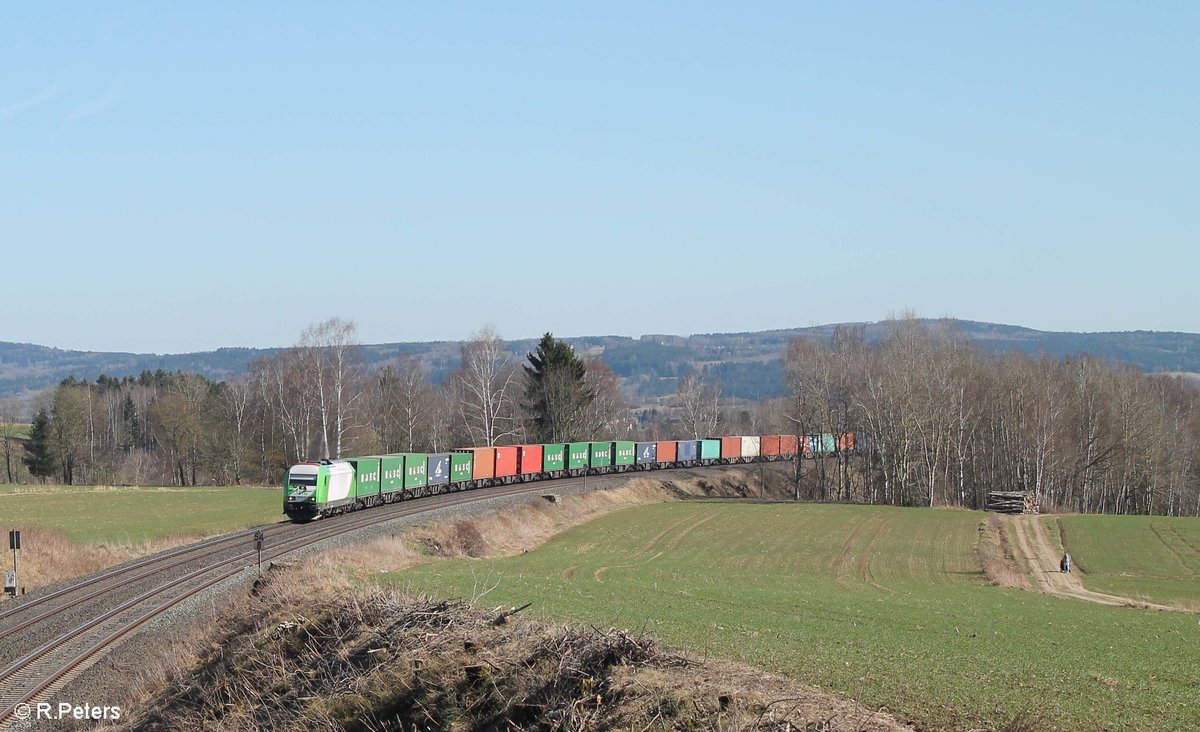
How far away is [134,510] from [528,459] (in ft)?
90.4

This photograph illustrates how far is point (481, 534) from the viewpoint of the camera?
46.4 metres

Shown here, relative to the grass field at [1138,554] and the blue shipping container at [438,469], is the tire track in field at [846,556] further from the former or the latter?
the blue shipping container at [438,469]

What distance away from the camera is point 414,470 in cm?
6031

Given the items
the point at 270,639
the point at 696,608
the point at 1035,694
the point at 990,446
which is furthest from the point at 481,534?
the point at 990,446

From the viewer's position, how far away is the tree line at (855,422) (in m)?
82.4

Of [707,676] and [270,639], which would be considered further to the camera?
[270,639]

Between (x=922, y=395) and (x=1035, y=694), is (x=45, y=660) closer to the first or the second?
(x=1035, y=694)

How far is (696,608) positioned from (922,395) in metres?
63.1

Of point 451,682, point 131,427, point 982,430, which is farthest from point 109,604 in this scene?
point 131,427

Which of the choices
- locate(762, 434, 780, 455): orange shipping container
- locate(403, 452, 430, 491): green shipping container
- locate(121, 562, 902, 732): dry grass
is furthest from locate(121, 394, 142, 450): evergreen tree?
locate(121, 562, 902, 732): dry grass

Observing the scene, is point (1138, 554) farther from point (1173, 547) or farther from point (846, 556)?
point (846, 556)

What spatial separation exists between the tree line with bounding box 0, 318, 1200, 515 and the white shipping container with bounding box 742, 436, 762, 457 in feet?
20.2

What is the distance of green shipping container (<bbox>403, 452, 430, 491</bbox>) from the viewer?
59.2m

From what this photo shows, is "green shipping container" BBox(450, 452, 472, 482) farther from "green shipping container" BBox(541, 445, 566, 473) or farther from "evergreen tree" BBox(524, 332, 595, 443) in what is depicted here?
"evergreen tree" BBox(524, 332, 595, 443)
